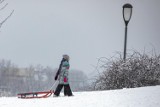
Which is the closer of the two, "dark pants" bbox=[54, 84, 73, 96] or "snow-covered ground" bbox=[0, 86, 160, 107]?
"snow-covered ground" bbox=[0, 86, 160, 107]

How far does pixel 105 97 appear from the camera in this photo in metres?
15.8

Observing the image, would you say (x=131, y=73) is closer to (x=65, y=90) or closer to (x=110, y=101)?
(x=65, y=90)

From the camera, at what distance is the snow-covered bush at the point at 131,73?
2043cm

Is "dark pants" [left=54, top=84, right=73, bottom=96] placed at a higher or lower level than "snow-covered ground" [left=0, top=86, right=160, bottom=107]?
higher

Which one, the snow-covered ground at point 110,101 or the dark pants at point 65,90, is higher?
the dark pants at point 65,90

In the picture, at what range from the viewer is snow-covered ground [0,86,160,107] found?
1423 cm

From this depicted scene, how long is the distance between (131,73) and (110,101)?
5713mm

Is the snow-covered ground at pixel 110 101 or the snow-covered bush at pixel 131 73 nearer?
the snow-covered ground at pixel 110 101

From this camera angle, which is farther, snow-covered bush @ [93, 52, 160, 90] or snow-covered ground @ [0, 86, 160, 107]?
snow-covered bush @ [93, 52, 160, 90]

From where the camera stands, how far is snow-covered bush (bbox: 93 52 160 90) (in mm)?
20430

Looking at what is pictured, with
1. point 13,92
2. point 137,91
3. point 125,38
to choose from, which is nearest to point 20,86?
point 13,92

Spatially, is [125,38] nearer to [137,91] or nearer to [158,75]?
[158,75]

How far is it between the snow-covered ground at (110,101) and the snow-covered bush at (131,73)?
3.42 meters

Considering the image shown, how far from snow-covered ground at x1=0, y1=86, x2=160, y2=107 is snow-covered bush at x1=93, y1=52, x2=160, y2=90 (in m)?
3.42
